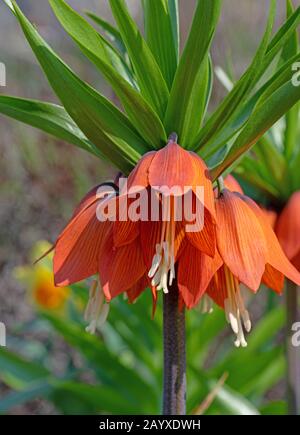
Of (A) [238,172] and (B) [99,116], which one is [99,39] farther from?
(A) [238,172]

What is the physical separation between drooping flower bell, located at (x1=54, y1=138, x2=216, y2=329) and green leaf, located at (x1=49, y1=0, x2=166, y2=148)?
26 millimetres

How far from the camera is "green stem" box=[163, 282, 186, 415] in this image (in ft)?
2.43

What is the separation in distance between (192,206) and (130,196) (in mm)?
68

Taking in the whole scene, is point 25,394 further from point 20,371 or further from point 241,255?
point 241,255

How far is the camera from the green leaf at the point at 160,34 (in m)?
0.79

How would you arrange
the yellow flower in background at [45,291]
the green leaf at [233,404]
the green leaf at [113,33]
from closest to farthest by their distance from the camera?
the green leaf at [113,33] → the green leaf at [233,404] → the yellow flower in background at [45,291]

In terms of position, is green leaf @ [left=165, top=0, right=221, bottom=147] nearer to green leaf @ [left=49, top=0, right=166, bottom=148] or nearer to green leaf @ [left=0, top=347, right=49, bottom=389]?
green leaf @ [left=49, top=0, right=166, bottom=148]

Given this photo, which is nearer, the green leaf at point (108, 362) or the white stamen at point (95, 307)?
the white stamen at point (95, 307)

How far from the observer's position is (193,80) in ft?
2.41

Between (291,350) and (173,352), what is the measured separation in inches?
18.6

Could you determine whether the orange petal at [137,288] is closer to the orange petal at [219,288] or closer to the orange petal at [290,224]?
the orange petal at [219,288]

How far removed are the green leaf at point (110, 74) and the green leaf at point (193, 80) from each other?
2cm

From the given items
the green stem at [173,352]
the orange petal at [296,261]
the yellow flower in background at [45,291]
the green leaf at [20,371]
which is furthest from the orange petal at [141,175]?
the yellow flower in background at [45,291]

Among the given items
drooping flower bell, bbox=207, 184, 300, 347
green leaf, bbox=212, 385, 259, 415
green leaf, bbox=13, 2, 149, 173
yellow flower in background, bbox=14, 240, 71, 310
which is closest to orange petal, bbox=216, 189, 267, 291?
drooping flower bell, bbox=207, 184, 300, 347
